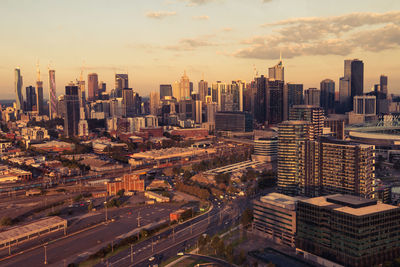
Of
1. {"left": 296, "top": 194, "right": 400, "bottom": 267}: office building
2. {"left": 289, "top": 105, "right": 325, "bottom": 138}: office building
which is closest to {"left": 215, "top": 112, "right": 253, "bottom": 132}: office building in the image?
{"left": 289, "top": 105, "right": 325, "bottom": 138}: office building

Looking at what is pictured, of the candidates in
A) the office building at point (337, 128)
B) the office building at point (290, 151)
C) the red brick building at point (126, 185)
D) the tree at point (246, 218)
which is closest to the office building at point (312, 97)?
the office building at point (337, 128)

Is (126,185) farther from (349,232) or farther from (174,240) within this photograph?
(349,232)

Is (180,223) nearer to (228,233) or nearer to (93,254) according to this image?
(228,233)

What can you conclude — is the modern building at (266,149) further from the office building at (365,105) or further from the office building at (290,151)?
the office building at (365,105)

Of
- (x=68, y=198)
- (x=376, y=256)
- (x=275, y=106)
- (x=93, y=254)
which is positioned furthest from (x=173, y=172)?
(x=275, y=106)

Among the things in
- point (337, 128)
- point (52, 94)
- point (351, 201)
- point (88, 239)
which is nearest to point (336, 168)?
point (351, 201)

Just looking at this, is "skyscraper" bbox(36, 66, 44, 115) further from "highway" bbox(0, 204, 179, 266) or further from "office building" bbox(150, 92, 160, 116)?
"highway" bbox(0, 204, 179, 266)
